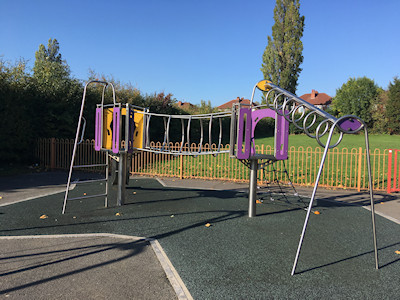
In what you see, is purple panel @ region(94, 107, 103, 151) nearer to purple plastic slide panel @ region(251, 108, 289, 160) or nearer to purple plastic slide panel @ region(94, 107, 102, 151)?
purple plastic slide panel @ region(94, 107, 102, 151)

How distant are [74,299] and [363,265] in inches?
129

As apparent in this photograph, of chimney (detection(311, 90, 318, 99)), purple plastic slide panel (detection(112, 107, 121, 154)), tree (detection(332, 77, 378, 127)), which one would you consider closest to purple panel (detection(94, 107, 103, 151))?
purple plastic slide panel (detection(112, 107, 121, 154))

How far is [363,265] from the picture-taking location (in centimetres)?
359

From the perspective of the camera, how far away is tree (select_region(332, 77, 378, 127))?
45375mm

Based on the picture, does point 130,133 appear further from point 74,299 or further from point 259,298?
point 259,298

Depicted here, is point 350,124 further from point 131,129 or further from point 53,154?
point 53,154

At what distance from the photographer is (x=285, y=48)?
3516 centimetres

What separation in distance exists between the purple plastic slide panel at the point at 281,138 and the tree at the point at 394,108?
128 ft

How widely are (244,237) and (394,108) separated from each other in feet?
135

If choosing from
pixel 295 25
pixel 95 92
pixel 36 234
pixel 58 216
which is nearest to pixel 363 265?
pixel 36 234

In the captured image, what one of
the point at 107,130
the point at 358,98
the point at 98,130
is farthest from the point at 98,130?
the point at 358,98

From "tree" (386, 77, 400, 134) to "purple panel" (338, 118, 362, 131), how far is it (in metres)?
40.5

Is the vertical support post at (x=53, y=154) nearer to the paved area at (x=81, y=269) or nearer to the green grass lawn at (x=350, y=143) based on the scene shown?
the paved area at (x=81, y=269)

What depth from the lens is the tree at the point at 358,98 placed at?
45375mm
